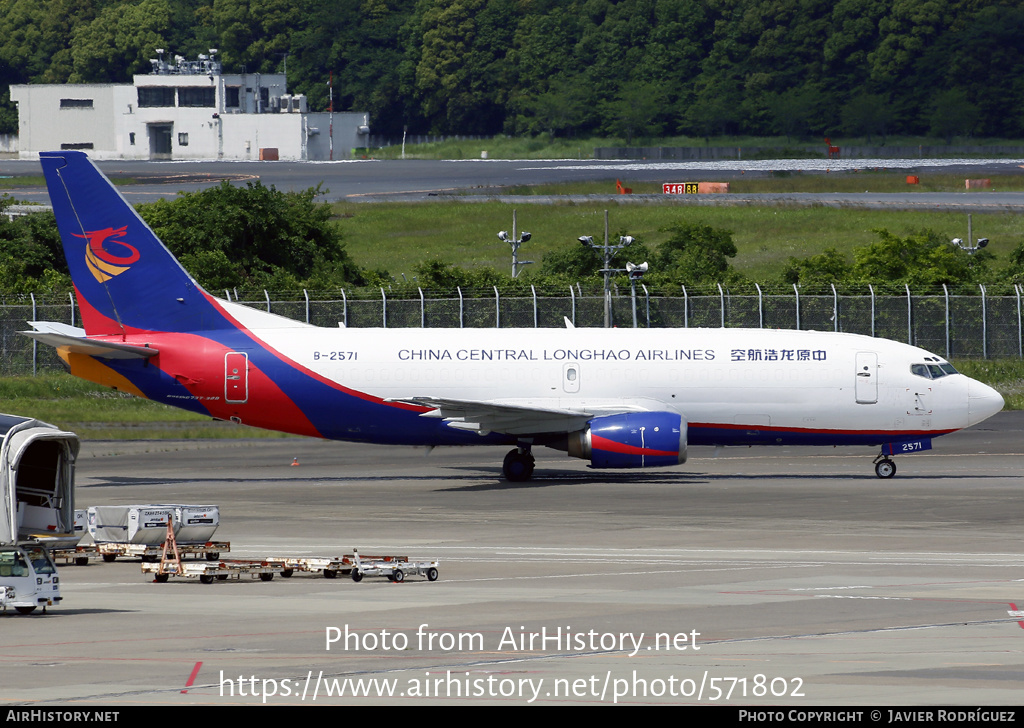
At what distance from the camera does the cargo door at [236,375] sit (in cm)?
4203

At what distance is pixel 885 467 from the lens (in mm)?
42688

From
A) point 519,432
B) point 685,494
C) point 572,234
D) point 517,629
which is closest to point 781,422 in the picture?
point 685,494

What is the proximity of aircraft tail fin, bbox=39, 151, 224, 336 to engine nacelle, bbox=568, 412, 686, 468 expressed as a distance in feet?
38.3

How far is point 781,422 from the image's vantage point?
4234cm

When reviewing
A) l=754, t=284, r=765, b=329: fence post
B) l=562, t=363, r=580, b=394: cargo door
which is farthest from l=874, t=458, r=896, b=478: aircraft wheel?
l=754, t=284, r=765, b=329: fence post

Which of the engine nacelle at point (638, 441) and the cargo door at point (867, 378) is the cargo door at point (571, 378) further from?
the cargo door at point (867, 378)

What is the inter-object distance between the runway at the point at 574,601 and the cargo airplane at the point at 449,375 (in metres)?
1.69

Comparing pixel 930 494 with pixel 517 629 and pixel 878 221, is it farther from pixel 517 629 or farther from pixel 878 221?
pixel 878 221

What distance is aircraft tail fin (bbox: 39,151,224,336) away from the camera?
139 ft

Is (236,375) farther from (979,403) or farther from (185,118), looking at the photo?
(185,118)

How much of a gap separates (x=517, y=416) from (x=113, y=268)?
41.8 feet

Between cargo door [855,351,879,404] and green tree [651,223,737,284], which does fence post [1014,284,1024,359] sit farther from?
cargo door [855,351,879,404]

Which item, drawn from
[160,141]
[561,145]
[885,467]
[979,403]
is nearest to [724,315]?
[885,467]

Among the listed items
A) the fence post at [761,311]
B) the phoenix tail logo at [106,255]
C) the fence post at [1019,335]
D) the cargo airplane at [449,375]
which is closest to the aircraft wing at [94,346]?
the cargo airplane at [449,375]
